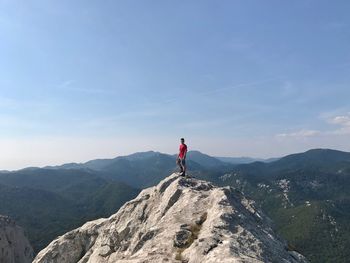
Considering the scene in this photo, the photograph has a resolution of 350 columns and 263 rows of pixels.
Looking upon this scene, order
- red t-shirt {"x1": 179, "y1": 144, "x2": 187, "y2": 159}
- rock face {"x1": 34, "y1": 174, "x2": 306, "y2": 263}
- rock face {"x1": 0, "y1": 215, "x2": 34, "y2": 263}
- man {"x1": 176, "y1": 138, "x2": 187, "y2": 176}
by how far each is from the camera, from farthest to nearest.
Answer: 1. rock face {"x1": 0, "y1": 215, "x2": 34, "y2": 263}
2. red t-shirt {"x1": 179, "y1": 144, "x2": 187, "y2": 159}
3. man {"x1": 176, "y1": 138, "x2": 187, "y2": 176}
4. rock face {"x1": 34, "y1": 174, "x2": 306, "y2": 263}

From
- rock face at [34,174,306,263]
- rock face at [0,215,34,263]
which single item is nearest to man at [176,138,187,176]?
rock face at [34,174,306,263]

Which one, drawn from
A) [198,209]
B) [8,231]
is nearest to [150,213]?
[198,209]

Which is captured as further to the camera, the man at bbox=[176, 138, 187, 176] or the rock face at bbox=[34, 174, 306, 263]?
the man at bbox=[176, 138, 187, 176]

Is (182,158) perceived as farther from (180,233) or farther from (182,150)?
(180,233)

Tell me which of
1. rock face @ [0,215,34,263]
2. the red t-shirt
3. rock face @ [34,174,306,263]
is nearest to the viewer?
rock face @ [34,174,306,263]

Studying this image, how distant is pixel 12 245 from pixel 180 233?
Answer: 364 feet

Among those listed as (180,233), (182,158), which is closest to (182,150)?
(182,158)

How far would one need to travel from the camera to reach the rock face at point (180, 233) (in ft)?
76.8

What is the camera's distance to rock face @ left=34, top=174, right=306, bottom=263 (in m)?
23.4

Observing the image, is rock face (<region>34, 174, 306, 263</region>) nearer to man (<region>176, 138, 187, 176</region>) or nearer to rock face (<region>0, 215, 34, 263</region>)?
man (<region>176, 138, 187, 176</region>)

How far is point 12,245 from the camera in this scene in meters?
121

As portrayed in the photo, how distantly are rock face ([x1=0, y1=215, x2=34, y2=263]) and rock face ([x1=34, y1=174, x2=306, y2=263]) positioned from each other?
76.8m

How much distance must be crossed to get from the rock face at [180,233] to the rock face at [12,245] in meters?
76.8

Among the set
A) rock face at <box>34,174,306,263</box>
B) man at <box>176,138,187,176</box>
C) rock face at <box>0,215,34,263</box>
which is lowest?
rock face at <box>0,215,34,263</box>
